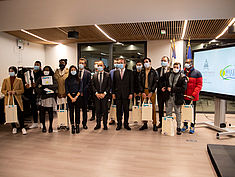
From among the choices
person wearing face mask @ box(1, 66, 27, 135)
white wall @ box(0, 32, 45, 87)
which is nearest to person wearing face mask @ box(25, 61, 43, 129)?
person wearing face mask @ box(1, 66, 27, 135)

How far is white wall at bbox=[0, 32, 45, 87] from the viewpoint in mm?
5863

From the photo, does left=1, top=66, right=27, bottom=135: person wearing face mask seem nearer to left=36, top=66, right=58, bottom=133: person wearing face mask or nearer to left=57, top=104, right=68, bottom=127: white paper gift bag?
left=36, top=66, right=58, bottom=133: person wearing face mask

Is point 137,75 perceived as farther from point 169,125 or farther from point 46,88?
point 46,88

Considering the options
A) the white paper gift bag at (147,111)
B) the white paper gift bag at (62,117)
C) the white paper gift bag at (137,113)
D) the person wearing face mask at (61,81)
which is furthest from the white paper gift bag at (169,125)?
the person wearing face mask at (61,81)

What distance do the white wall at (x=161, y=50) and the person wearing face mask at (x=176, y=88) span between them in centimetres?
294

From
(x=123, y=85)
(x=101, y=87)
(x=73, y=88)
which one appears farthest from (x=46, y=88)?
Result: (x=123, y=85)

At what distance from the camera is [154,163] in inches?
112

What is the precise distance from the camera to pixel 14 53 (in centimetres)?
635

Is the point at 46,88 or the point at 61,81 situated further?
the point at 61,81

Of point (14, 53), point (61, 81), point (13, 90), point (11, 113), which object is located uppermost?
point (14, 53)

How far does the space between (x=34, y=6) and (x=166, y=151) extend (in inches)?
148

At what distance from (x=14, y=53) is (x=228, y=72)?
653 centimetres

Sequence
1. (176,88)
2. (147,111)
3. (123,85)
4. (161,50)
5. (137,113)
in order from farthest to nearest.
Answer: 1. (161,50)
2. (137,113)
3. (123,85)
4. (147,111)
5. (176,88)

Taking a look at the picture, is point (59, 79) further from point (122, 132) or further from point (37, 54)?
point (37, 54)
